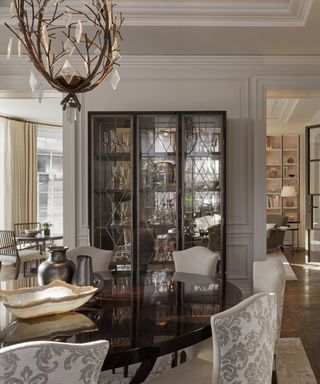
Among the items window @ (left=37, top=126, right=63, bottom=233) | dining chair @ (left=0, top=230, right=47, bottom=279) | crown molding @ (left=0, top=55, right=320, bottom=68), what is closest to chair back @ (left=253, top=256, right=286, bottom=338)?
crown molding @ (left=0, top=55, right=320, bottom=68)

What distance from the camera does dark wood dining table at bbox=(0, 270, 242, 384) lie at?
1691 mm

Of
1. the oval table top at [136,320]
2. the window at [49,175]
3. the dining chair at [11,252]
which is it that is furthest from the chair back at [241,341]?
the window at [49,175]

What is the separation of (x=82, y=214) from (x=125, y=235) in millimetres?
635

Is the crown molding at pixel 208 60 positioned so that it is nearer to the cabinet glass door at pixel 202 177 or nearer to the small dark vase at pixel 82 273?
the cabinet glass door at pixel 202 177

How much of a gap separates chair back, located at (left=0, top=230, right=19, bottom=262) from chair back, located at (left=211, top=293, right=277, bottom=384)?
16.8 feet

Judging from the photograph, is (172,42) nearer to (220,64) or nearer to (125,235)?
(220,64)

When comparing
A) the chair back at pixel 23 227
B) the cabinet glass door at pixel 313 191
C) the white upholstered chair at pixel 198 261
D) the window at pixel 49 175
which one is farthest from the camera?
the window at pixel 49 175

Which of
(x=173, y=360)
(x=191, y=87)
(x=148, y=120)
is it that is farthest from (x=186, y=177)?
(x=173, y=360)

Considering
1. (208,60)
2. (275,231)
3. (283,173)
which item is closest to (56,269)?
(208,60)

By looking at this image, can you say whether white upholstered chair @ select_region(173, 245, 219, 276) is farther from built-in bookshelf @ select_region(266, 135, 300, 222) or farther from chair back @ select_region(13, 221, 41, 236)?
built-in bookshelf @ select_region(266, 135, 300, 222)

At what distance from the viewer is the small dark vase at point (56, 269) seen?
2254mm

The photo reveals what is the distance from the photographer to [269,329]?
1792 mm

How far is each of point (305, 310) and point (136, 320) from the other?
10.1 feet

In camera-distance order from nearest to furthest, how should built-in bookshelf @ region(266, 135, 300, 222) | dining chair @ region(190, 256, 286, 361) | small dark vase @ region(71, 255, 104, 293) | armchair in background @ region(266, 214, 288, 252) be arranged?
small dark vase @ region(71, 255, 104, 293) → dining chair @ region(190, 256, 286, 361) → armchair in background @ region(266, 214, 288, 252) → built-in bookshelf @ region(266, 135, 300, 222)
